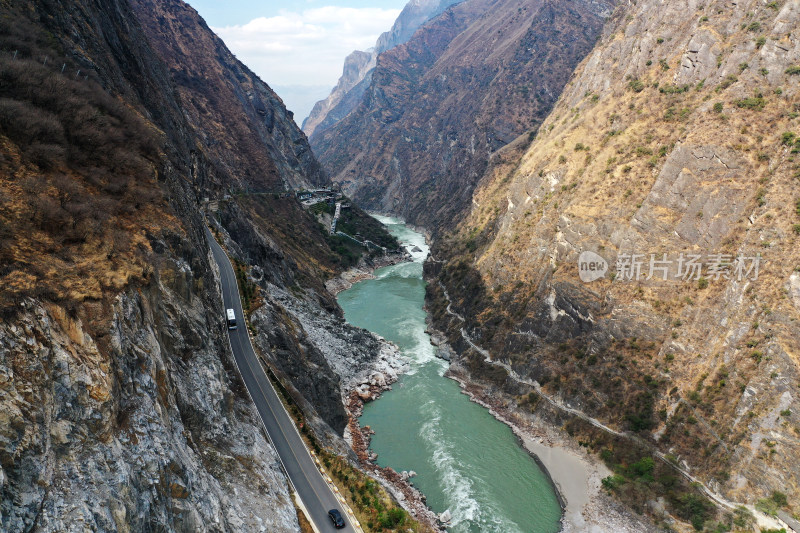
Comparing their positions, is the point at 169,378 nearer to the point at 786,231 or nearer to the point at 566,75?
the point at 786,231

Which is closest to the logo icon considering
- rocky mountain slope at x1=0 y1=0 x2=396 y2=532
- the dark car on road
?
rocky mountain slope at x1=0 y1=0 x2=396 y2=532

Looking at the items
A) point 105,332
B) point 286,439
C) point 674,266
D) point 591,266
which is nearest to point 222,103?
point 591,266

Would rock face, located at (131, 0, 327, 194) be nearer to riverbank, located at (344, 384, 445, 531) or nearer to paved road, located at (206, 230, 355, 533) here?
riverbank, located at (344, 384, 445, 531)

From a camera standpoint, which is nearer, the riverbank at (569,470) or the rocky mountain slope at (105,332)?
the rocky mountain slope at (105,332)

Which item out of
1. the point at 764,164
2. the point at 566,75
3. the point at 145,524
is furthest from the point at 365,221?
the point at 145,524

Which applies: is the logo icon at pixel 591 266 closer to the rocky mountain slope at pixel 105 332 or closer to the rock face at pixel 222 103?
the rocky mountain slope at pixel 105 332

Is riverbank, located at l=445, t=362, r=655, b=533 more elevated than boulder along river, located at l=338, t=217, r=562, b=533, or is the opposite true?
Answer: riverbank, located at l=445, t=362, r=655, b=533

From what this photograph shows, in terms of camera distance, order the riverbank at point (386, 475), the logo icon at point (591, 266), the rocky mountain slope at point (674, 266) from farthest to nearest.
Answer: the logo icon at point (591, 266)
the rocky mountain slope at point (674, 266)
the riverbank at point (386, 475)

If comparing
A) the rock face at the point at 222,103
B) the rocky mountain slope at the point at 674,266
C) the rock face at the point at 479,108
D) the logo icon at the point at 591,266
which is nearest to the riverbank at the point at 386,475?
the rocky mountain slope at the point at 674,266
